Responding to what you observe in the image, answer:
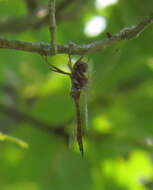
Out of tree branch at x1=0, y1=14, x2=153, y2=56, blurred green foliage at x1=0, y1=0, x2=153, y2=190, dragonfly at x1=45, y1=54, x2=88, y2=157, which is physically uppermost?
tree branch at x1=0, y1=14, x2=153, y2=56

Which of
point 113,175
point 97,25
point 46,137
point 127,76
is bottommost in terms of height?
point 113,175

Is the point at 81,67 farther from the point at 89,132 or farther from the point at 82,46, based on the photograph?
the point at 89,132

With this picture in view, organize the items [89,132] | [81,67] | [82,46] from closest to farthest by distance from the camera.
Result: [82,46], [81,67], [89,132]

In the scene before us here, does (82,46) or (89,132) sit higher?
(82,46)

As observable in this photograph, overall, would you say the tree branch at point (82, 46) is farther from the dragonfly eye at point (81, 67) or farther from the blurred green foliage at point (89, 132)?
the blurred green foliage at point (89, 132)

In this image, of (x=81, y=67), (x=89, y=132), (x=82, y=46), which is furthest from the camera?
(x=89, y=132)

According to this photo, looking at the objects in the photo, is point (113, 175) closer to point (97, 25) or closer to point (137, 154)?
point (137, 154)

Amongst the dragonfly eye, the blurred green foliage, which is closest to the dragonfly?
the dragonfly eye

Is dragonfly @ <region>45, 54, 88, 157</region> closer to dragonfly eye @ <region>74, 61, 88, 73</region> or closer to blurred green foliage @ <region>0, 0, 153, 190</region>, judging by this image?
dragonfly eye @ <region>74, 61, 88, 73</region>

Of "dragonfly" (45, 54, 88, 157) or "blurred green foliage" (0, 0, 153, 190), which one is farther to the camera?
"blurred green foliage" (0, 0, 153, 190)

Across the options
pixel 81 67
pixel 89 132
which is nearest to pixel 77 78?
pixel 81 67

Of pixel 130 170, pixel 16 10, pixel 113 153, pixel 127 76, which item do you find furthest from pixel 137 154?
pixel 16 10
